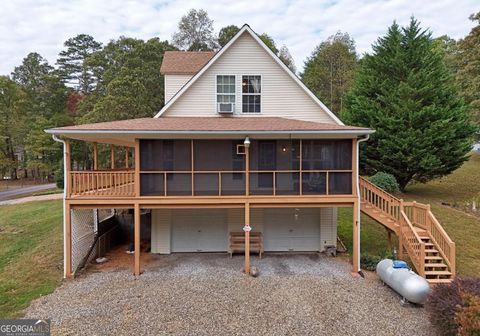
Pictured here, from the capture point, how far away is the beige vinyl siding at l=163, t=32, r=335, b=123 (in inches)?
542

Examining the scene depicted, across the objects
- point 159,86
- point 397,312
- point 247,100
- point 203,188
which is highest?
point 159,86

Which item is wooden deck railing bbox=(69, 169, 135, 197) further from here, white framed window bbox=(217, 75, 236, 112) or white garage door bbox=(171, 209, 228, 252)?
white framed window bbox=(217, 75, 236, 112)

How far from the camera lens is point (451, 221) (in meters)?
15.1

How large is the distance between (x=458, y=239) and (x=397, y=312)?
7308 millimetres

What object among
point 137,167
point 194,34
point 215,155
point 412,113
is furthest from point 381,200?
point 194,34

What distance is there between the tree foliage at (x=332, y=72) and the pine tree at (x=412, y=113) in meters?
14.7

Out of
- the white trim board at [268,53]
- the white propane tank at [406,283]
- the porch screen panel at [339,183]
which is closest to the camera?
the white propane tank at [406,283]

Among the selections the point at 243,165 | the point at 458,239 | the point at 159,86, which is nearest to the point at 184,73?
the point at 243,165

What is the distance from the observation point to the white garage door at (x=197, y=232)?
1327 cm

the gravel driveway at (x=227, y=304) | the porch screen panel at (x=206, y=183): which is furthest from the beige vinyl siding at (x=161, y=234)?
the porch screen panel at (x=206, y=183)

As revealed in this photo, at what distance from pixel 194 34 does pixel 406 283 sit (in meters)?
37.0

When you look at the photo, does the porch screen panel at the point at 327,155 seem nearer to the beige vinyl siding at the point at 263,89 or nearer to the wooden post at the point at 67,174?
the beige vinyl siding at the point at 263,89

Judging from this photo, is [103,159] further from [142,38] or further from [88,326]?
[88,326]

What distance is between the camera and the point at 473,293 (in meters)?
6.73
